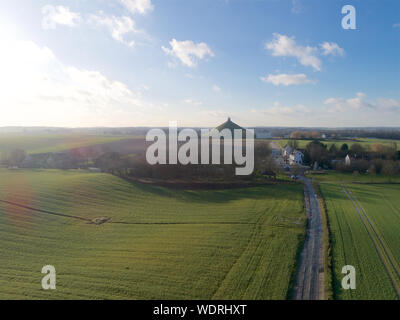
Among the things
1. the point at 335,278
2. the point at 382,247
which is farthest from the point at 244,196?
the point at 335,278

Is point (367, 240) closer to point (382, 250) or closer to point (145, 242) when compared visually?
point (382, 250)

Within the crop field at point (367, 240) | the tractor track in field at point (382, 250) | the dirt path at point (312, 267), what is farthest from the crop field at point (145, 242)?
the tractor track in field at point (382, 250)

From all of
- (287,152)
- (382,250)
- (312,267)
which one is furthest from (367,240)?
(287,152)

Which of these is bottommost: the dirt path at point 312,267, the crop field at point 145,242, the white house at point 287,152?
the dirt path at point 312,267

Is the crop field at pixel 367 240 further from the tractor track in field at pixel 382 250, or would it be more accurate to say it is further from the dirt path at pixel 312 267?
the dirt path at pixel 312 267

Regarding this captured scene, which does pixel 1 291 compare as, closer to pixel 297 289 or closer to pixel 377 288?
pixel 297 289

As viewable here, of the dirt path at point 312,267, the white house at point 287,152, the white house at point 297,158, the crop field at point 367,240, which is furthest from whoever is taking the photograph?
the white house at point 287,152
